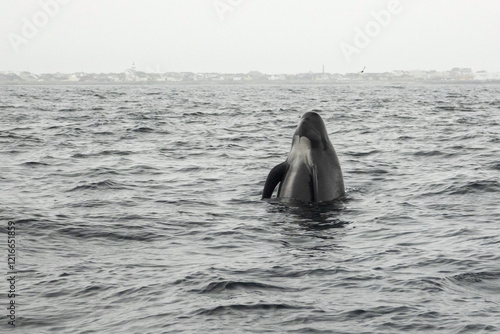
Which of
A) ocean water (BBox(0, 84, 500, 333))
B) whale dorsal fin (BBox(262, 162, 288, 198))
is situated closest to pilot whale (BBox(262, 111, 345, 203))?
whale dorsal fin (BBox(262, 162, 288, 198))

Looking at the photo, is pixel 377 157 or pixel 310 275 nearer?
pixel 310 275

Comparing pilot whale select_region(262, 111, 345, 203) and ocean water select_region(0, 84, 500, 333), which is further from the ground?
pilot whale select_region(262, 111, 345, 203)

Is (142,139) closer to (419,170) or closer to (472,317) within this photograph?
(419,170)

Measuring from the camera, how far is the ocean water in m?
8.02

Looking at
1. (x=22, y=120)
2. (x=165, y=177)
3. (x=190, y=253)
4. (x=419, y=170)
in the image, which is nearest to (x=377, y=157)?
(x=419, y=170)

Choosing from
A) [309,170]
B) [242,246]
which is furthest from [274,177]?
[242,246]

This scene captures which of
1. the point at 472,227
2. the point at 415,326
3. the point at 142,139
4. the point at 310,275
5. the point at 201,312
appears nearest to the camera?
the point at 415,326

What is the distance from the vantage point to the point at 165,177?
18531 mm

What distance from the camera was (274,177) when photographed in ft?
46.5

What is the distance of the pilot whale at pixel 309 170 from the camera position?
45.4 feet

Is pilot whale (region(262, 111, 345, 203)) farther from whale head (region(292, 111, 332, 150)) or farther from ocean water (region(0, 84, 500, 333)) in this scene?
ocean water (region(0, 84, 500, 333))

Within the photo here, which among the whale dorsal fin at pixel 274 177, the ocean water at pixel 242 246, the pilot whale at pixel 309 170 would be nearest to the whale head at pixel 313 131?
the pilot whale at pixel 309 170

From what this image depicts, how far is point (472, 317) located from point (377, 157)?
14908 mm

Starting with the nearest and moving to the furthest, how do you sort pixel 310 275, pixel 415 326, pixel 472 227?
1. pixel 415 326
2. pixel 310 275
3. pixel 472 227
